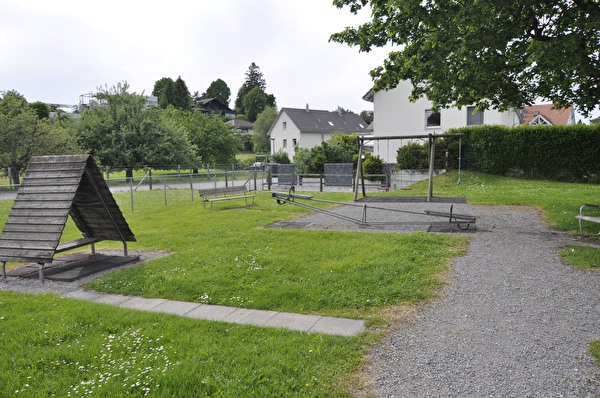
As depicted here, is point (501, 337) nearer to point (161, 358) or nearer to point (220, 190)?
point (161, 358)

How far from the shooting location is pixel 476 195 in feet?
52.8

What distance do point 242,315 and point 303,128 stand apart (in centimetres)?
5027

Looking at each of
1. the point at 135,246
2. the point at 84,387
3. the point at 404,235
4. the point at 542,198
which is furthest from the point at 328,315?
the point at 542,198

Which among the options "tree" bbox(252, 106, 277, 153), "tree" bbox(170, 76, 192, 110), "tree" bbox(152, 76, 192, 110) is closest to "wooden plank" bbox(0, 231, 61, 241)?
"tree" bbox(252, 106, 277, 153)

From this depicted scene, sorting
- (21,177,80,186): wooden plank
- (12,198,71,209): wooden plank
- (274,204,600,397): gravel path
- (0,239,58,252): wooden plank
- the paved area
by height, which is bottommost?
the paved area

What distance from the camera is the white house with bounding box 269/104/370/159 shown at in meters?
54.5

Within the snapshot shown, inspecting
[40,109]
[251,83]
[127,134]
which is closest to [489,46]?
[127,134]

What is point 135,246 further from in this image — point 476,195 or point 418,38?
point 476,195

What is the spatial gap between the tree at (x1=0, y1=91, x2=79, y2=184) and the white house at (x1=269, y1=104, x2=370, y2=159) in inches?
1151

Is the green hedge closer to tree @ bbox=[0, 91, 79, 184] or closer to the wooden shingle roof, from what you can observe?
the wooden shingle roof

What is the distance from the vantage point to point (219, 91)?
127125 millimetres

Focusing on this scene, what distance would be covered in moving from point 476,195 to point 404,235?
8.45 metres

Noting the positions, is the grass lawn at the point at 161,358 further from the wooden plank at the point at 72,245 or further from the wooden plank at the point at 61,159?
the wooden plank at the point at 61,159

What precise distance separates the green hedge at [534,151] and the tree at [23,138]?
24.1 m
